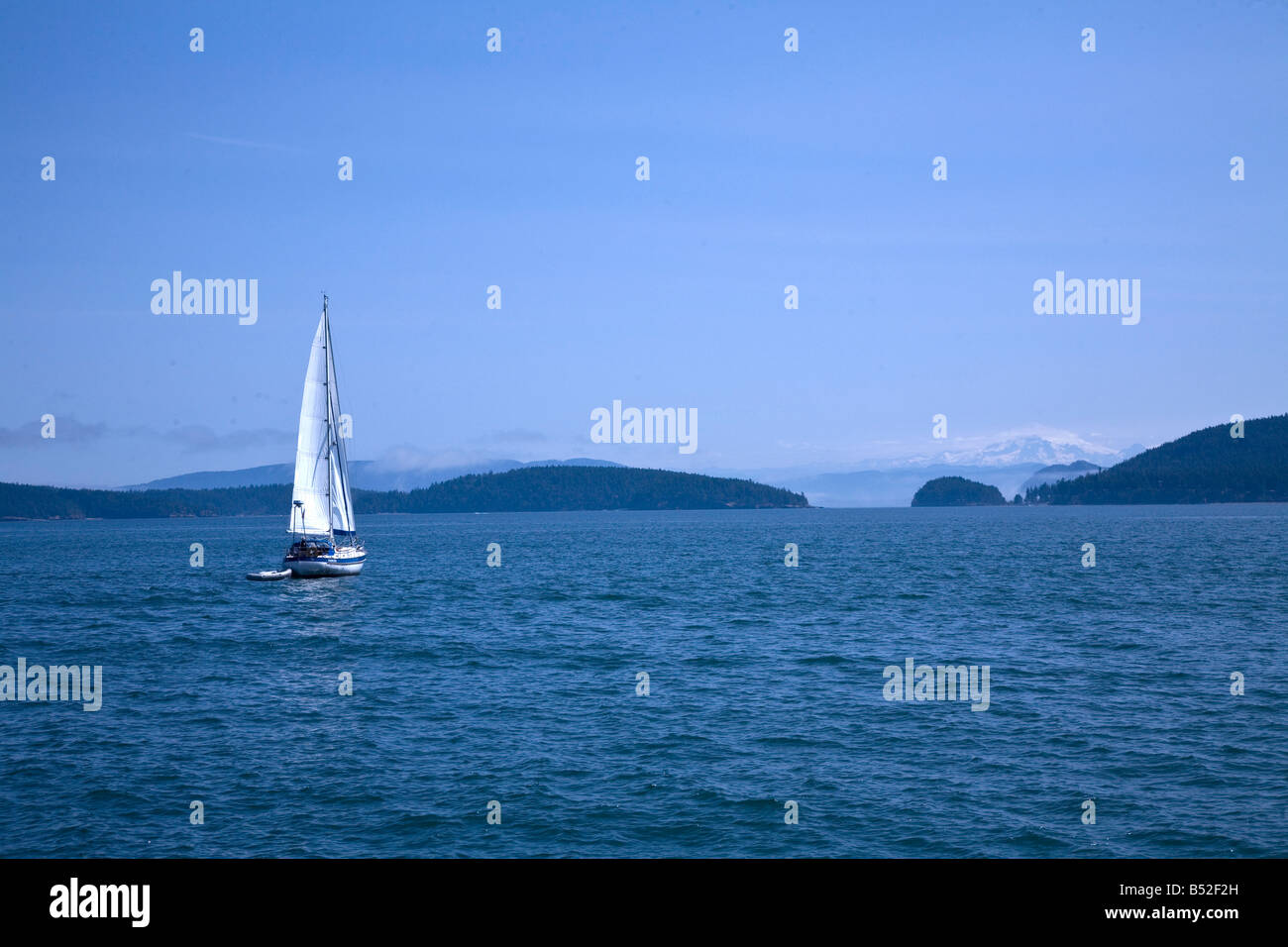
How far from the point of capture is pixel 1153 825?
22141 millimetres

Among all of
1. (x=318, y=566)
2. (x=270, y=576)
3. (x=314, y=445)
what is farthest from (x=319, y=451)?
(x=270, y=576)

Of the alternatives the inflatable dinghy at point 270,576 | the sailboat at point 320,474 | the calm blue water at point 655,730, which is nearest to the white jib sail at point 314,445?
the sailboat at point 320,474

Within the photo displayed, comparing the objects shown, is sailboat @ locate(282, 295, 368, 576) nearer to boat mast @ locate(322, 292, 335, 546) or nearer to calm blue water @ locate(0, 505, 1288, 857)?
boat mast @ locate(322, 292, 335, 546)

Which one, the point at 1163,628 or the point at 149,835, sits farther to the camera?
the point at 1163,628

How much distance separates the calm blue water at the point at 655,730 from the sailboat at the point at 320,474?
10867 mm

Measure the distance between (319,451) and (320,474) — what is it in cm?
193

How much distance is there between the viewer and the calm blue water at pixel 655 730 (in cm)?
2220

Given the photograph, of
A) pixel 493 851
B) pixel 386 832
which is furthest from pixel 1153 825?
pixel 386 832

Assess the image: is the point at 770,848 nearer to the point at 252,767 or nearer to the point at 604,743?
the point at 604,743

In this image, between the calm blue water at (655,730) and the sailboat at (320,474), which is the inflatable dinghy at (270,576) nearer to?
the sailboat at (320,474)

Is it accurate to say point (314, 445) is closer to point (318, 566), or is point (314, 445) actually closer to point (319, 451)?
point (319, 451)
